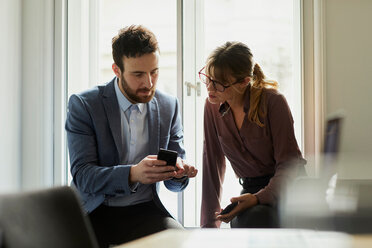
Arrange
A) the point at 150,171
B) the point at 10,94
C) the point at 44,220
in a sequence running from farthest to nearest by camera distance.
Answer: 1. the point at 10,94
2. the point at 150,171
3. the point at 44,220

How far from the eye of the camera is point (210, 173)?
88.0 inches

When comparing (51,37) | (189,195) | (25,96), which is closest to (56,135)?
(25,96)

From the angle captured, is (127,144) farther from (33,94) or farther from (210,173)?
(33,94)

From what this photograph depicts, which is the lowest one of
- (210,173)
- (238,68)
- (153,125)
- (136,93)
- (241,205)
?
(241,205)

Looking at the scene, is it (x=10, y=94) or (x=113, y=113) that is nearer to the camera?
(x=113, y=113)

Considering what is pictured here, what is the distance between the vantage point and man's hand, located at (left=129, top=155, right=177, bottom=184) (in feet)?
6.12

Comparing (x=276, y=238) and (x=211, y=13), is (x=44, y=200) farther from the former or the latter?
(x=211, y=13)

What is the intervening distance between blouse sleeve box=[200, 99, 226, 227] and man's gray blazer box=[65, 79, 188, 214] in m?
0.13

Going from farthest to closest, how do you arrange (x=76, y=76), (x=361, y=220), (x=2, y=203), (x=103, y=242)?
1. (x=76, y=76)
2. (x=103, y=242)
3. (x=361, y=220)
4. (x=2, y=203)

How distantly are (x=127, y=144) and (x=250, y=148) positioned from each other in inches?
20.7

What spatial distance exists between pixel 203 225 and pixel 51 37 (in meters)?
1.44

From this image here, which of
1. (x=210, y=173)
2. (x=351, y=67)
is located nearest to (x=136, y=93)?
(x=210, y=173)

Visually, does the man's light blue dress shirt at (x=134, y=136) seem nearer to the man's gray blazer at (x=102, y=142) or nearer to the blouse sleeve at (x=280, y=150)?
the man's gray blazer at (x=102, y=142)

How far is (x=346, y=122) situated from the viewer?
9.16ft
